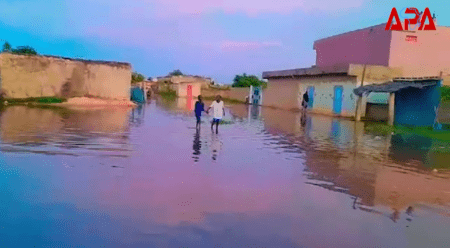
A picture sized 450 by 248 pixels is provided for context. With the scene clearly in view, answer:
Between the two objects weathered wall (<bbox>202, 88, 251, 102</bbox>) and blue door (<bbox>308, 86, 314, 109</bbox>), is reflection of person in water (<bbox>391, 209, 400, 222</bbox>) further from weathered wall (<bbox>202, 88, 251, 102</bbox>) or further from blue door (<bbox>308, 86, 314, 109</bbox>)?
weathered wall (<bbox>202, 88, 251, 102</bbox>)

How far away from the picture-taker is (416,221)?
21.5 feet

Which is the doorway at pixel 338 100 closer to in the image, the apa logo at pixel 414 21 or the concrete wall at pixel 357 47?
the concrete wall at pixel 357 47

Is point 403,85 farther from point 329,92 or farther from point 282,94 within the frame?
point 282,94

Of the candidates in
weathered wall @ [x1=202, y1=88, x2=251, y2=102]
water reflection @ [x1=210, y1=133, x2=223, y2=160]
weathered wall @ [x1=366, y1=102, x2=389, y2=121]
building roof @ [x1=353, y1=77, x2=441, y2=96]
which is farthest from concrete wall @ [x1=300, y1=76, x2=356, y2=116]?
weathered wall @ [x1=202, y1=88, x2=251, y2=102]

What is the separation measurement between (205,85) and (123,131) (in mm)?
51515

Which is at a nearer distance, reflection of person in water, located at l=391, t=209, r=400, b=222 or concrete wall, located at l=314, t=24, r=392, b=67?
reflection of person in water, located at l=391, t=209, r=400, b=222

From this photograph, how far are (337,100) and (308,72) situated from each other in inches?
174

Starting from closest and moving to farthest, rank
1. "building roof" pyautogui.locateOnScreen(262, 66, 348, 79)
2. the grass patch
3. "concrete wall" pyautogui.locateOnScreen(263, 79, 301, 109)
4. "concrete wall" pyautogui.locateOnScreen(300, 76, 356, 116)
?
"concrete wall" pyautogui.locateOnScreen(300, 76, 356, 116) → "building roof" pyautogui.locateOnScreen(262, 66, 348, 79) → the grass patch → "concrete wall" pyautogui.locateOnScreen(263, 79, 301, 109)

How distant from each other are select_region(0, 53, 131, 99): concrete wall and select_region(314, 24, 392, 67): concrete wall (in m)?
17.1

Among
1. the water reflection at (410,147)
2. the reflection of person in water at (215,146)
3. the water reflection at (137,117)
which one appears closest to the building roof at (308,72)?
the water reflection at (410,147)

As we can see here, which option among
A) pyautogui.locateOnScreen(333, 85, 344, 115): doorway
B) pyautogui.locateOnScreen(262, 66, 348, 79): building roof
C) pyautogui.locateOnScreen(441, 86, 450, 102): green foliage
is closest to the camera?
pyautogui.locateOnScreen(441, 86, 450, 102): green foliage

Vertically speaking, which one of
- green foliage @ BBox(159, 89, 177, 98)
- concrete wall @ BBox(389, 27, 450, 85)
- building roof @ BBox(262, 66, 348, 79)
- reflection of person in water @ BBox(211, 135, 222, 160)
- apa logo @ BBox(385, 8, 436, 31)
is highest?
apa logo @ BBox(385, 8, 436, 31)

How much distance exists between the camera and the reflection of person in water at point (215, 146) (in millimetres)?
11664

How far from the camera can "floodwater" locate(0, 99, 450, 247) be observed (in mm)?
5434
